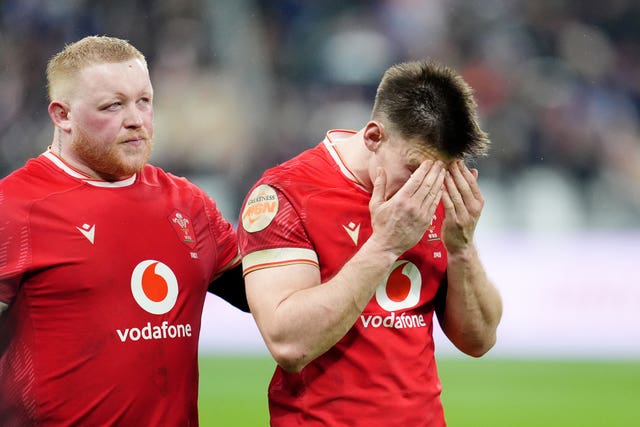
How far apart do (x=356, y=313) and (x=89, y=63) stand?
1300mm

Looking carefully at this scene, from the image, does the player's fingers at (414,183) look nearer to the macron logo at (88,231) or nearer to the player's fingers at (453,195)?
the player's fingers at (453,195)

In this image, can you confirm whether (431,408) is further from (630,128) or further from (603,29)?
(603,29)

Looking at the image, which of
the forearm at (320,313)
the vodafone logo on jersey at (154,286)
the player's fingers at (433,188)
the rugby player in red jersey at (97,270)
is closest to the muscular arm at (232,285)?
the rugby player in red jersey at (97,270)

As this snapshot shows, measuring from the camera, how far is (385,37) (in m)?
12.8

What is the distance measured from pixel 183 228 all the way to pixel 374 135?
828mm

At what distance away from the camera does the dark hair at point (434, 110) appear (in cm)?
343

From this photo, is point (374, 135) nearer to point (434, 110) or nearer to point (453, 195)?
point (434, 110)

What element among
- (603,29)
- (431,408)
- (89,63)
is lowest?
(431,408)

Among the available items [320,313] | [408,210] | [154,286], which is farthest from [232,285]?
[408,210]

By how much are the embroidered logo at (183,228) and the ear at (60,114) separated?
0.50 meters

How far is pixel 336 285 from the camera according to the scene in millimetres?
3297

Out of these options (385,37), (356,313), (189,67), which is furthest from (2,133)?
(356,313)

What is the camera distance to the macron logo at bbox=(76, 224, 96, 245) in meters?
3.62

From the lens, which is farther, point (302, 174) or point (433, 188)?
point (302, 174)
